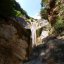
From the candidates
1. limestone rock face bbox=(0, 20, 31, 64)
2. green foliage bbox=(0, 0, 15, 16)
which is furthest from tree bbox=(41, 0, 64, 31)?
limestone rock face bbox=(0, 20, 31, 64)

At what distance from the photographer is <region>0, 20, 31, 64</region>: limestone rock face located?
5.72 m

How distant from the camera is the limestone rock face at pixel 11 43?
5723 mm

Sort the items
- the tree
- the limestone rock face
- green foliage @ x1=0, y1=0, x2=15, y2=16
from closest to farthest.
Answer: the limestone rock face, green foliage @ x1=0, y1=0, x2=15, y2=16, the tree

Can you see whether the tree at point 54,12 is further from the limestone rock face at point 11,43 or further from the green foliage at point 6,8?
the limestone rock face at point 11,43

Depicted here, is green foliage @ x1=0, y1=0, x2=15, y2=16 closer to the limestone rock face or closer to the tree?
the limestone rock face

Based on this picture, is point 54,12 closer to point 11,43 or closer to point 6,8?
point 6,8

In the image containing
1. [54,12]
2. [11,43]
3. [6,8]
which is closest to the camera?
[11,43]

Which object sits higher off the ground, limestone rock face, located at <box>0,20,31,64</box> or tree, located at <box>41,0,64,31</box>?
limestone rock face, located at <box>0,20,31,64</box>

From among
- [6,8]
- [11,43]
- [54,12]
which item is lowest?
[54,12]

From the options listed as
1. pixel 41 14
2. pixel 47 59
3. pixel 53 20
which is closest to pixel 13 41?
pixel 47 59

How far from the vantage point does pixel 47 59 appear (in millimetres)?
9453

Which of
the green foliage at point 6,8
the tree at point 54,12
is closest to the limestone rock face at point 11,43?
the green foliage at point 6,8

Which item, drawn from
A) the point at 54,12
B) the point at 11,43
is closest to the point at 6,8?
the point at 11,43

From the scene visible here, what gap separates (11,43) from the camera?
5.85m
